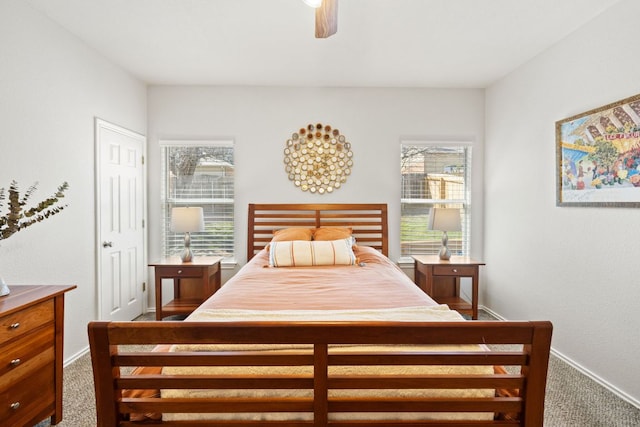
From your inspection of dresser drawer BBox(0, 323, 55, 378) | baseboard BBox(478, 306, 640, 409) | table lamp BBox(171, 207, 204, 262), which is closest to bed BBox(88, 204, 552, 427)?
dresser drawer BBox(0, 323, 55, 378)

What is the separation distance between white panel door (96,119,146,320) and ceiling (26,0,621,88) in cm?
82

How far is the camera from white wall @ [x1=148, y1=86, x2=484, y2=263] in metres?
4.04

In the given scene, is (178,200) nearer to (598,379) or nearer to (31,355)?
(31,355)

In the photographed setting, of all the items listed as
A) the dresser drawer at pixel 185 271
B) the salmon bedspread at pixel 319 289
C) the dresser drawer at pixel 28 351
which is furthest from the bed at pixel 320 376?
the dresser drawer at pixel 185 271

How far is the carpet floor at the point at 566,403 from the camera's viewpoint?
204 cm

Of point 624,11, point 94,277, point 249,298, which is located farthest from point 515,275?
point 94,277

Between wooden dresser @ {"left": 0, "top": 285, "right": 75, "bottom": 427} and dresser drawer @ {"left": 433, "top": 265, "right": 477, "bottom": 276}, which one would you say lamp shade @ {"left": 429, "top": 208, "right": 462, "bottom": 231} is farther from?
wooden dresser @ {"left": 0, "top": 285, "right": 75, "bottom": 427}

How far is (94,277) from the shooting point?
10.1ft

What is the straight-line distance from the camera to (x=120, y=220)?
349 centimetres

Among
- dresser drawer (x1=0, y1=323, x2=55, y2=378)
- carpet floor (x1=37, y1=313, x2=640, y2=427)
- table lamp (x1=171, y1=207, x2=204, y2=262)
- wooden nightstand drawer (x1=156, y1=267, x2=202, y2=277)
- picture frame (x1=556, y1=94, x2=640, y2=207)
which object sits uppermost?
picture frame (x1=556, y1=94, x2=640, y2=207)

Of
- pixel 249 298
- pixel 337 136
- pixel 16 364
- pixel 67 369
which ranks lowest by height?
pixel 67 369

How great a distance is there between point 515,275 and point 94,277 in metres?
4.05

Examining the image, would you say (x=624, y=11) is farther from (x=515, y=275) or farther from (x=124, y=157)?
(x=124, y=157)

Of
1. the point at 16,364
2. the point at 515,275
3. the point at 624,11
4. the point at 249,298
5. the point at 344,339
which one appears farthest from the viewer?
the point at 515,275
